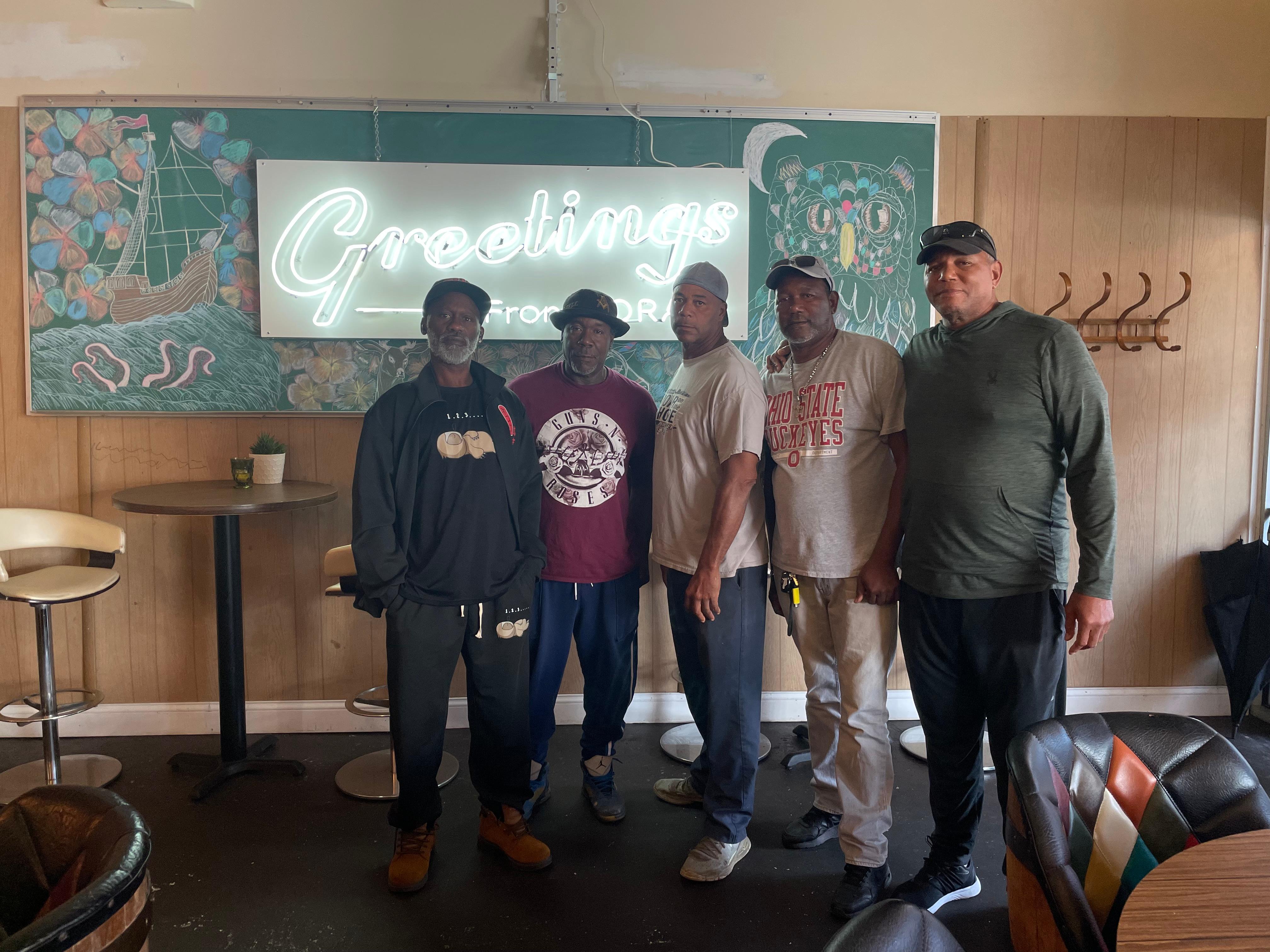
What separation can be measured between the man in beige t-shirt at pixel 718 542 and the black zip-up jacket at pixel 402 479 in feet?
1.37

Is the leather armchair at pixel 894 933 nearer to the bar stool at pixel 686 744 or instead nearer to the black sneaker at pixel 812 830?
the black sneaker at pixel 812 830

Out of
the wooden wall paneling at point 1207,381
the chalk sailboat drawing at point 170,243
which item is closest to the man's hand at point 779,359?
the wooden wall paneling at point 1207,381

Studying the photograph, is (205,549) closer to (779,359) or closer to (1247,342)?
(779,359)

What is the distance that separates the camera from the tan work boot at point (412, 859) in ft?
7.04

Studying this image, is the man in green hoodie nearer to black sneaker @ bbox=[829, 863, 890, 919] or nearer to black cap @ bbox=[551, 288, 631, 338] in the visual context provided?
black sneaker @ bbox=[829, 863, 890, 919]

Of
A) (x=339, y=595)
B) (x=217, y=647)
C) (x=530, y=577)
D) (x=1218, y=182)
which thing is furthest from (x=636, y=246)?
(x=1218, y=182)

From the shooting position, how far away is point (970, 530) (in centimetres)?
193

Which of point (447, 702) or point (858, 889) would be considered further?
point (447, 702)

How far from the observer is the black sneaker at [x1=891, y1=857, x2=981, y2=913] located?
2049 millimetres

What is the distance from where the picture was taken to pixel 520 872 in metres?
2.26

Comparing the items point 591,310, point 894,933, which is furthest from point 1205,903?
point 591,310

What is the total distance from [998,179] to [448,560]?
9.34ft

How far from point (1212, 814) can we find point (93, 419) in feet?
12.6

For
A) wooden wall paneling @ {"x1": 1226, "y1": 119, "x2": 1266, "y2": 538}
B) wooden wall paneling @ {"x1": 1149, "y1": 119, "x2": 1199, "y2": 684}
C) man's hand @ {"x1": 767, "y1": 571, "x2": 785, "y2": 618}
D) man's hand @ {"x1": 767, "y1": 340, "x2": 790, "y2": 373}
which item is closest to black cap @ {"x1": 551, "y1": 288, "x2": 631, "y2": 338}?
man's hand @ {"x1": 767, "y1": 340, "x2": 790, "y2": 373}
